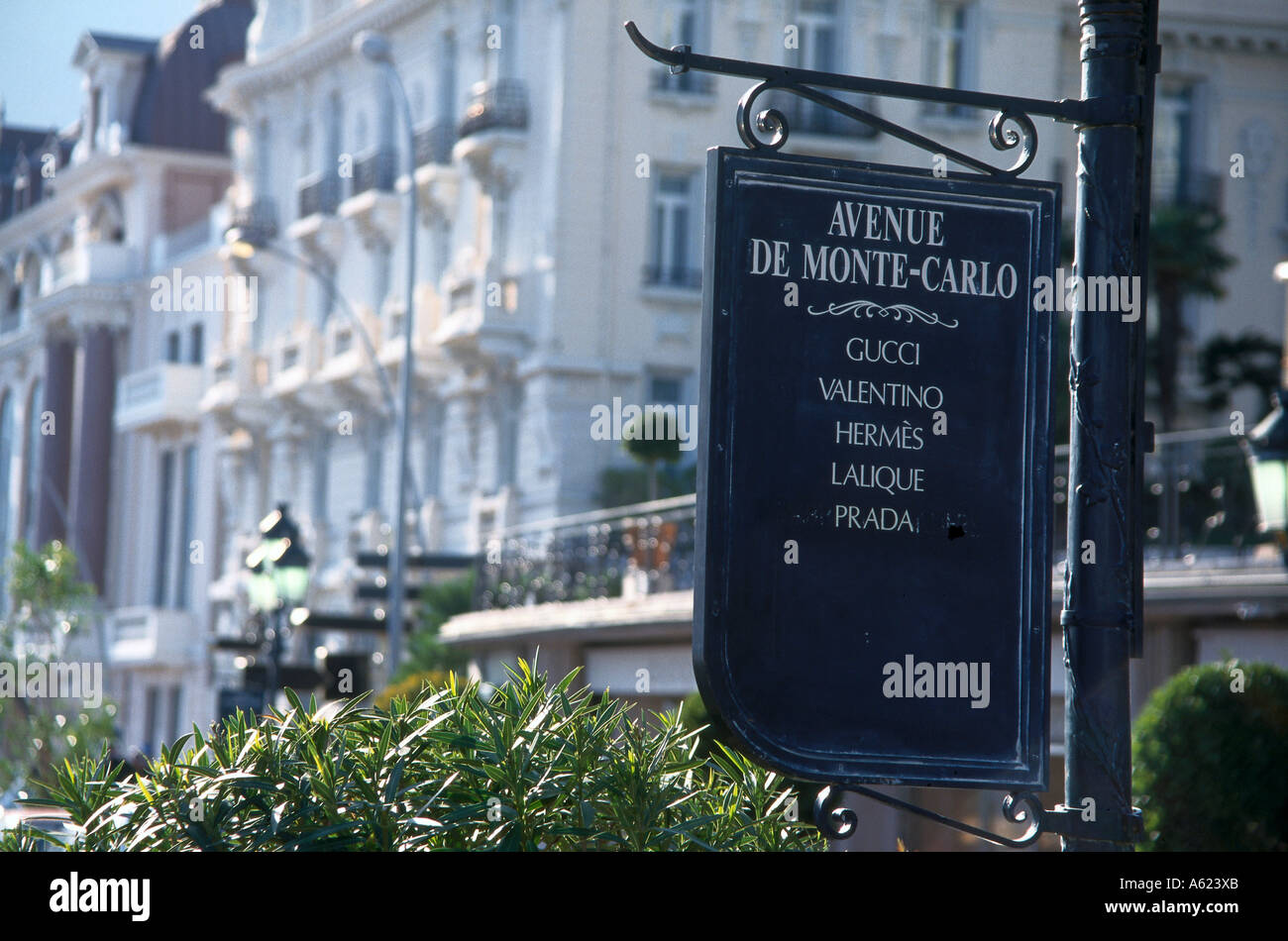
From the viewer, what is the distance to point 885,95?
5641 millimetres

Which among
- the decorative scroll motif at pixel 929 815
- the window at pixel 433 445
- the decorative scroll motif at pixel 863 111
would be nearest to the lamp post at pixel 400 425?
the window at pixel 433 445

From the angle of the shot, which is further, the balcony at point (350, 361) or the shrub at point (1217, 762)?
the balcony at point (350, 361)

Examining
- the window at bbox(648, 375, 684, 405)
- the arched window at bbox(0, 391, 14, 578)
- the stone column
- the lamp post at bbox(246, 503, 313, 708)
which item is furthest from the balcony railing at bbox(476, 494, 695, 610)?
the arched window at bbox(0, 391, 14, 578)

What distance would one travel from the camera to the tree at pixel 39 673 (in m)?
29.4

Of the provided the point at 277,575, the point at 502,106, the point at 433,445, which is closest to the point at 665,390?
the point at 502,106

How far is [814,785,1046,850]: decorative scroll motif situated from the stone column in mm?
54210

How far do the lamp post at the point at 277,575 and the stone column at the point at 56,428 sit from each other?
37.4 metres

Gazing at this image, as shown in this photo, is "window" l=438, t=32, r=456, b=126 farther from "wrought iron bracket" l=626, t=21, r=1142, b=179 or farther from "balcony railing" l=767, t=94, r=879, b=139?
"wrought iron bracket" l=626, t=21, r=1142, b=179

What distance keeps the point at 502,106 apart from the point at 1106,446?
28.4m

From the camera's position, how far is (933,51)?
33656 millimetres

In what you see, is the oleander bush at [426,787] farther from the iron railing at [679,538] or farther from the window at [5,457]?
the window at [5,457]
